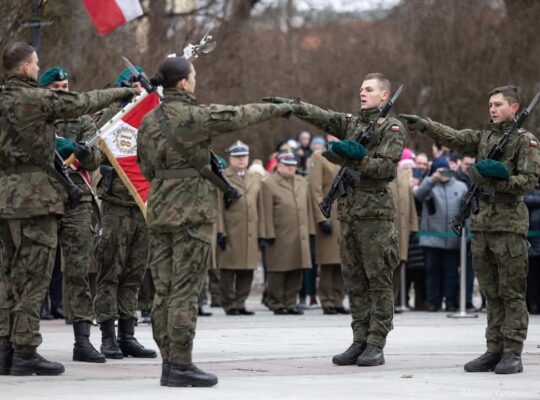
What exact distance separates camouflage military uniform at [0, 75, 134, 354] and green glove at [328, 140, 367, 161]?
1678 mm

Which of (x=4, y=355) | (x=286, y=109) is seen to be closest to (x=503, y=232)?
(x=286, y=109)

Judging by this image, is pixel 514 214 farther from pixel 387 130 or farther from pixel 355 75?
pixel 355 75

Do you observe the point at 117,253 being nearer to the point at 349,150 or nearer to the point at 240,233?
the point at 349,150

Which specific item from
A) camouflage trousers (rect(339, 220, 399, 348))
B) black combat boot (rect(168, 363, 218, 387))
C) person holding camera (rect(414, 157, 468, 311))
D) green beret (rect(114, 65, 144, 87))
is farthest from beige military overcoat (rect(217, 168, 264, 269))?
black combat boot (rect(168, 363, 218, 387))

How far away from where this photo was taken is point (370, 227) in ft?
39.6

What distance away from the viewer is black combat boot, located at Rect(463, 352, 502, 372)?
1156 cm

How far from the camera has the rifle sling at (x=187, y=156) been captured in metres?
10.2

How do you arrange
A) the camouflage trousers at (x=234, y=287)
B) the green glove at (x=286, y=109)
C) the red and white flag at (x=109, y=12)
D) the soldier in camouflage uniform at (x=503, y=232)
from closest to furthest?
the green glove at (x=286, y=109) → the soldier in camouflage uniform at (x=503, y=232) → the red and white flag at (x=109, y=12) → the camouflage trousers at (x=234, y=287)

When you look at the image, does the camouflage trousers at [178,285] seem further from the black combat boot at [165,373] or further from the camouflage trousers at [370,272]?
the camouflage trousers at [370,272]

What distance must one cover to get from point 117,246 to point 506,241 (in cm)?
334

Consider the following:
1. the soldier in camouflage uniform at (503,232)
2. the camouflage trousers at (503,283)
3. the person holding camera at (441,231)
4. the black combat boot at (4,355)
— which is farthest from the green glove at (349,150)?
the person holding camera at (441,231)

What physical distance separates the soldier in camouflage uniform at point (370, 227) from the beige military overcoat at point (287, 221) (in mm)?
7698

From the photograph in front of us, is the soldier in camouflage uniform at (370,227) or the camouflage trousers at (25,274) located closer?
the camouflage trousers at (25,274)

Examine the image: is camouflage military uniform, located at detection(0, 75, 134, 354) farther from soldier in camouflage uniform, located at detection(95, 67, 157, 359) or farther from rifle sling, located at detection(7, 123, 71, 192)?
soldier in camouflage uniform, located at detection(95, 67, 157, 359)
